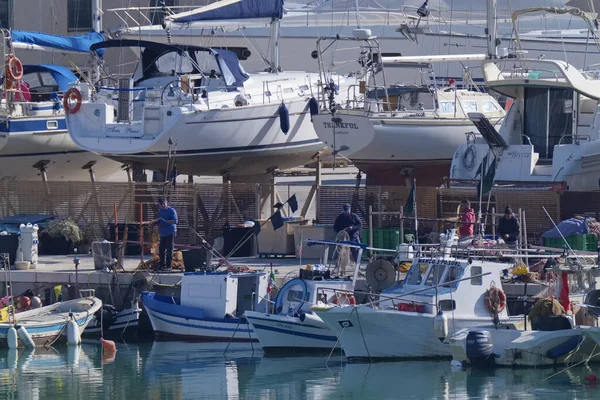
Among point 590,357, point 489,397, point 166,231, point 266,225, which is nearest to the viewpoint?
point 489,397

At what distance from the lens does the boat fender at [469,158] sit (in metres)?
29.8

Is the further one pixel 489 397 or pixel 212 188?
pixel 212 188

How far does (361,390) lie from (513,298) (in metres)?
3.60

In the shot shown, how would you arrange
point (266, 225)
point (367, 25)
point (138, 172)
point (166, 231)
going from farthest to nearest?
point (367, 25), point (138, 172), point (266, 225), point (166, 231)

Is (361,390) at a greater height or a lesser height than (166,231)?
lesser

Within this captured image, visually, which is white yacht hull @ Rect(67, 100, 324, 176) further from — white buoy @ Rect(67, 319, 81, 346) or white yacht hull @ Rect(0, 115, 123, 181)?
white buoy @ Rect(67, 319, 81, 346)

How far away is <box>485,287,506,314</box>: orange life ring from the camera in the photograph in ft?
68.8

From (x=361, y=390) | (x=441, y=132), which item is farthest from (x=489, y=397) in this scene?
(x=441, y=132)

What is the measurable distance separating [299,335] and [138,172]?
10.9 metres

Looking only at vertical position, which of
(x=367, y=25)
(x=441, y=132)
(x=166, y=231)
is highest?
(x=367, y=25)

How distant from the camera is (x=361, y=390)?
19.8 metres

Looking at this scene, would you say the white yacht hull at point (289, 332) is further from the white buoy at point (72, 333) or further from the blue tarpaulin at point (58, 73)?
the blue tarpaulin at point (58, 73)

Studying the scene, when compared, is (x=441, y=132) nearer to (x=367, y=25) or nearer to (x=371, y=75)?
(x=371, y=75)

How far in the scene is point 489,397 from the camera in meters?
19.0
